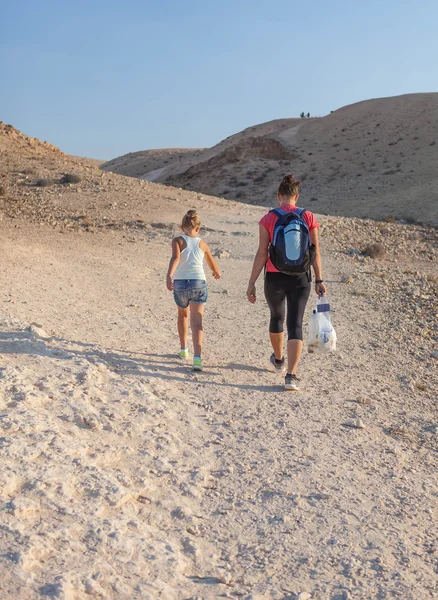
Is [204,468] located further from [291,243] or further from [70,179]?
[70,179]

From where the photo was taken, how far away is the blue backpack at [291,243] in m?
5.20

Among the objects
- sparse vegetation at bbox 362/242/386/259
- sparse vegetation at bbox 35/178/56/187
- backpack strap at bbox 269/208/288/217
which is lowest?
sparse vegetation at bbox 362/242/386/259

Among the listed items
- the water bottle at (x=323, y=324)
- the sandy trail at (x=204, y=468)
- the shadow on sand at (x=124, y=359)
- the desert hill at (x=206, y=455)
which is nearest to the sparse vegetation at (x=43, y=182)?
Result: the desert hill at (x=206, y=455)

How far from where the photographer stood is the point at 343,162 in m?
44.2

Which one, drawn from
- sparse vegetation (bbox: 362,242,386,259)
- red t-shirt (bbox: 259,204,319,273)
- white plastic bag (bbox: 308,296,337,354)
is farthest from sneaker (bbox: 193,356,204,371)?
sparse vegetation (bbox: 362,242,386,259)

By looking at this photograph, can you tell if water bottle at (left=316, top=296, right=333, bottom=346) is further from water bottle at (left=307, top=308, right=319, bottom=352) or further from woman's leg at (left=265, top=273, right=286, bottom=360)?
woman's leg at (left=265, top=273, right=286, bottom=360)

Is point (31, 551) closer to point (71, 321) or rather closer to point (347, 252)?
point (71, 321)

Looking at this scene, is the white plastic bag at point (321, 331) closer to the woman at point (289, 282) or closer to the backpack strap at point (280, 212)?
the woman at point (289, 282)

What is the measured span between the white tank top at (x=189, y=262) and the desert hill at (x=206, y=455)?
33.6 inches

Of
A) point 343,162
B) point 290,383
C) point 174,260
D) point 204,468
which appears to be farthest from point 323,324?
point 343,162

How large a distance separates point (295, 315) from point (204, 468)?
1.76m

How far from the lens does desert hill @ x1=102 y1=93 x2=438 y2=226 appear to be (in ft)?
121

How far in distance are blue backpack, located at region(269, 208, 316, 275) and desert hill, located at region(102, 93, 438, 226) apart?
2575 centimetres

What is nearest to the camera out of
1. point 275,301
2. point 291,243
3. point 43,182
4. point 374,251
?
point 291,243
